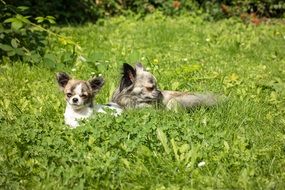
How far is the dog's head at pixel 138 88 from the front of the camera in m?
5.76

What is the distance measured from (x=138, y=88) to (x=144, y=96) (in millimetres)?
107

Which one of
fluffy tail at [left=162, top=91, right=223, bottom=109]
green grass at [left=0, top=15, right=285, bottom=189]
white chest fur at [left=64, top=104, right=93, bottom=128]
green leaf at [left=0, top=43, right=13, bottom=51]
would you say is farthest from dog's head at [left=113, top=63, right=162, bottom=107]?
green leaf at [left=0, top=43, right=13, bottom=51]

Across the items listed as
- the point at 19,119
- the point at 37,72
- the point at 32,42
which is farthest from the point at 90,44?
the point at 19,119

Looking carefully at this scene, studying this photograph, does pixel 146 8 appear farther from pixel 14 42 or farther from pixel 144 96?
pixel 144 96

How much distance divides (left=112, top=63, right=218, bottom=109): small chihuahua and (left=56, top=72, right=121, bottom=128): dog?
430 millimetres

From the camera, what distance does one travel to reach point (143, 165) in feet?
14.2

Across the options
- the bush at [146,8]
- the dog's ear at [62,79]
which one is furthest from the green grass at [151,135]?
the bush at [146,8]

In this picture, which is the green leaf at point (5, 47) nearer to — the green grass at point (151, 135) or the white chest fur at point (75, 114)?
the green grass at point (151, 135)

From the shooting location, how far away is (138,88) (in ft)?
19.0

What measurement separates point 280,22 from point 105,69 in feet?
21.3

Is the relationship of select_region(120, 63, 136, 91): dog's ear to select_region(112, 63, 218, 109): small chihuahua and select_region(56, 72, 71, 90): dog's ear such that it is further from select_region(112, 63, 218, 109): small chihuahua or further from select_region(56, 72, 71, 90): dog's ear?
select_region(56, 72, 71, 90): dog's ear

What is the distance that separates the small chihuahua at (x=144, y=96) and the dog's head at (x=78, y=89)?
517 mm

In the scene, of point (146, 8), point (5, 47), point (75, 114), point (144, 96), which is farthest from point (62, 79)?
point (146, 8)

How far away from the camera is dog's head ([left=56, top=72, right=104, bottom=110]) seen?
5.15 m
